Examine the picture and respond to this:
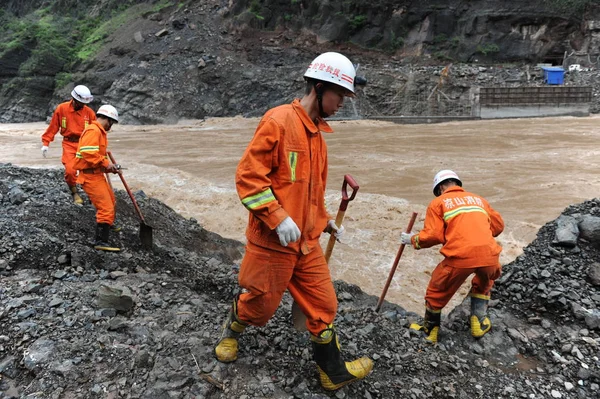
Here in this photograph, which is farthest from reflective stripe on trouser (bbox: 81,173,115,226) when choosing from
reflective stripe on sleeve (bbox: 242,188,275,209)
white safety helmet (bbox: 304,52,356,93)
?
white safety helmet (bbox: 304,52,356,93)

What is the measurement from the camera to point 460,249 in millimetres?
3170

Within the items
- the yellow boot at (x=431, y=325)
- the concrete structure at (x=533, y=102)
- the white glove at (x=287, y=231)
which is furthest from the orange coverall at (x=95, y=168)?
the concrete structure at (x=533, y=102)

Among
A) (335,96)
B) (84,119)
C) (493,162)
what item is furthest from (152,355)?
(493,162)

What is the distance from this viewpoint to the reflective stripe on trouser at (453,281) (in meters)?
3.24

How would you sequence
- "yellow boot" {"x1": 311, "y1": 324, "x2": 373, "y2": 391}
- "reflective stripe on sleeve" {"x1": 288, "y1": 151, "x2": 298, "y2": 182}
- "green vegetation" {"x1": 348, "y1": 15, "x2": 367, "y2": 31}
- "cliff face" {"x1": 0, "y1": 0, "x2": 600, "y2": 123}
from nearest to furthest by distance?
"reflective stripe on sleeve" {"x1": 288, "y1": 151, "x2": 298, "y2": 182} → "yellow boot" {"x1": 311, "y1": 324, "x2": 373, "y2": 391} → "cliff face" {"x1": 0, "y1": 0, "x2": 600, "y2": 123} → "green vegetation" {"x1": 348, "y1": 15, "x2": 367, "y2": 31}

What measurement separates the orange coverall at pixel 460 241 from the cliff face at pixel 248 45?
2239cm

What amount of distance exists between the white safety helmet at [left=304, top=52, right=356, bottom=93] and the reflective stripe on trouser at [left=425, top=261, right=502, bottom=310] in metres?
1.83

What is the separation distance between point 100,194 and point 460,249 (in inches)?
153

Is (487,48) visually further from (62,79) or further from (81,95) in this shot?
(81,95)

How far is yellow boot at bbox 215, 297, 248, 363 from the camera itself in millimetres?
2455

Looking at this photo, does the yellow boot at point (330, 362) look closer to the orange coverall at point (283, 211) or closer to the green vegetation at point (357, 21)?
the orange coverall at point (283, 211)

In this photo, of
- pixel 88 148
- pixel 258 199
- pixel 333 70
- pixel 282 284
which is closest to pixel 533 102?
pixel 88 148

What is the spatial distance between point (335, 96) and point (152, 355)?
1.87m

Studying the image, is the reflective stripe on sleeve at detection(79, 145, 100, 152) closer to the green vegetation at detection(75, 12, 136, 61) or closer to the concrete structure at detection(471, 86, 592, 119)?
the concrete structure at detection(471, 86, 592, 119)
